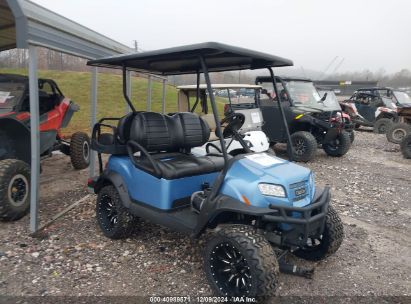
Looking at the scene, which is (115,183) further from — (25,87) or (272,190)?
(25,87)

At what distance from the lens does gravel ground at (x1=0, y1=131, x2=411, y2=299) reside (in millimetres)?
3139

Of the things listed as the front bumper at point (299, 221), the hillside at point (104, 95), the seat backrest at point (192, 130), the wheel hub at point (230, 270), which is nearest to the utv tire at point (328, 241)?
the front bumper at point (299, 221)

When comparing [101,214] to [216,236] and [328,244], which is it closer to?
[216,236]

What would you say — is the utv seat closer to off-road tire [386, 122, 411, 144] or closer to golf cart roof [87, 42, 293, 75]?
golf cart roof [87, 42, 293, 75]

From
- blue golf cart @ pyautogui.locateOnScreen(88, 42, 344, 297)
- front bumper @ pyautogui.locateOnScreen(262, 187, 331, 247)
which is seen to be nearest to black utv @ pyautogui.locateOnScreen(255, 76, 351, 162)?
blue golf cart @ pyautogui.locateOnScreen(88, 42, 344, 297)

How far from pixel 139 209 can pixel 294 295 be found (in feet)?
5.46

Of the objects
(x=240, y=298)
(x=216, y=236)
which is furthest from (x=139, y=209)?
(x=240, y=298)

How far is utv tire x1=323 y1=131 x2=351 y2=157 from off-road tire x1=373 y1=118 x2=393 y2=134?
5.27 meters

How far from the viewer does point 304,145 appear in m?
8.36

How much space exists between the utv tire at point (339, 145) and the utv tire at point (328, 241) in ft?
19.5

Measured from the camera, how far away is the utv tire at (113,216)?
3.86 metres

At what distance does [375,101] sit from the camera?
45.8ft

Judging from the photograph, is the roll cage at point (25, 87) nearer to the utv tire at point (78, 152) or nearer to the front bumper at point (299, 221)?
the utv tire at point (78, 152)

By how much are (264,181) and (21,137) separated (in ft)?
12.9
